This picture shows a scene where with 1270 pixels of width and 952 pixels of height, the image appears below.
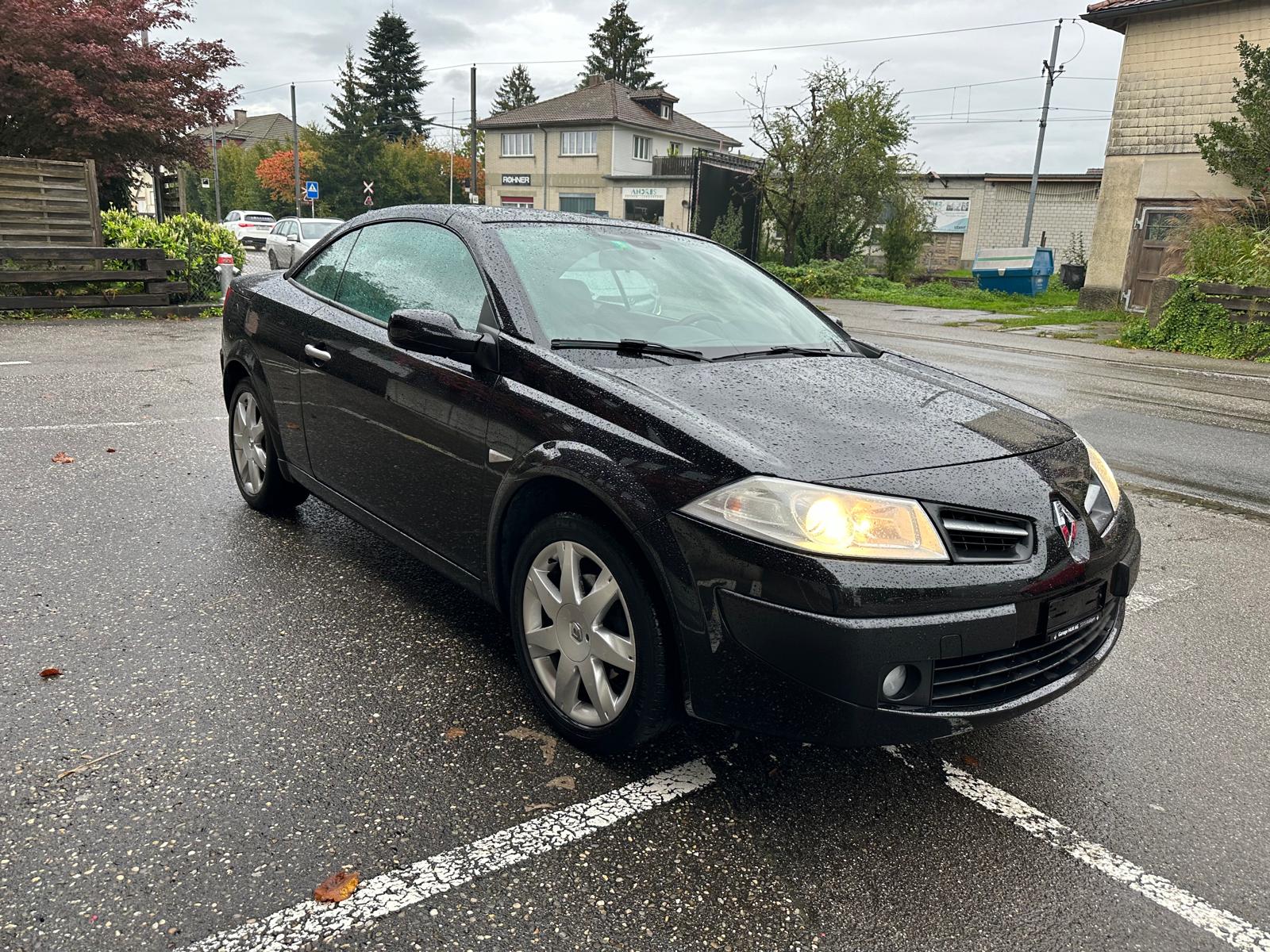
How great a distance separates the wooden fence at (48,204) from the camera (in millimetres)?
13617

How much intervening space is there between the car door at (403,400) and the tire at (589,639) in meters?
0.36

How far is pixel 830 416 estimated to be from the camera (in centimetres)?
272

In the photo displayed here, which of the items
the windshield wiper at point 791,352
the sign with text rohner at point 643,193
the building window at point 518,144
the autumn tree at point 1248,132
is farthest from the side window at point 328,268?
the building window at point 518,144

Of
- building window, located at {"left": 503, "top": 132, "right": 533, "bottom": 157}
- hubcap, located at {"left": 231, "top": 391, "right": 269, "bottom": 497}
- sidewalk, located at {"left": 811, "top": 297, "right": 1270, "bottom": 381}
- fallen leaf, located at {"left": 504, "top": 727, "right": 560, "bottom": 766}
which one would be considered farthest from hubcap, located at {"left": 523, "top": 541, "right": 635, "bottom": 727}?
building window, located at {"left": 503, "top": 132, "right": 533, "bottom": 157}

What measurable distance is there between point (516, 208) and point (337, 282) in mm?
954

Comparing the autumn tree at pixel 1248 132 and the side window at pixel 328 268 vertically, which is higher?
the autumn tree at pixel 1248 132

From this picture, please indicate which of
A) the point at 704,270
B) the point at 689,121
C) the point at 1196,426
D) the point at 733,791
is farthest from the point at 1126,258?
the point at 689,121

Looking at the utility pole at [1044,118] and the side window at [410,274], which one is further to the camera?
the utility pole at [1044,118]

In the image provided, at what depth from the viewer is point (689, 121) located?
60.5 meters

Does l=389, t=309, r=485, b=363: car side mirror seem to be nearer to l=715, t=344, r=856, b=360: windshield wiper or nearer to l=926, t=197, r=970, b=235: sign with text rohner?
l=715, t=344, r=856, b=360: windshield wiper

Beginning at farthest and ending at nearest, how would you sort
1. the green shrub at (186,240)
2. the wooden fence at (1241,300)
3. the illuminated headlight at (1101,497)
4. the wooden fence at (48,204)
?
the green shrub at (186,240) → the wooden fence at (1241,300) → the wooden fence at (48,204) → the illuminated headlight at (1101,497)

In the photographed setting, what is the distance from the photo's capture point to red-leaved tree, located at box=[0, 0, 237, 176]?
14.2 m

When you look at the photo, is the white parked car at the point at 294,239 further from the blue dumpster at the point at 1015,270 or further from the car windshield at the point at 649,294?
the car windshield at the point at 649,294

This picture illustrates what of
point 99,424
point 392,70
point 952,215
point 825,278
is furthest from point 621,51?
point 99,424
